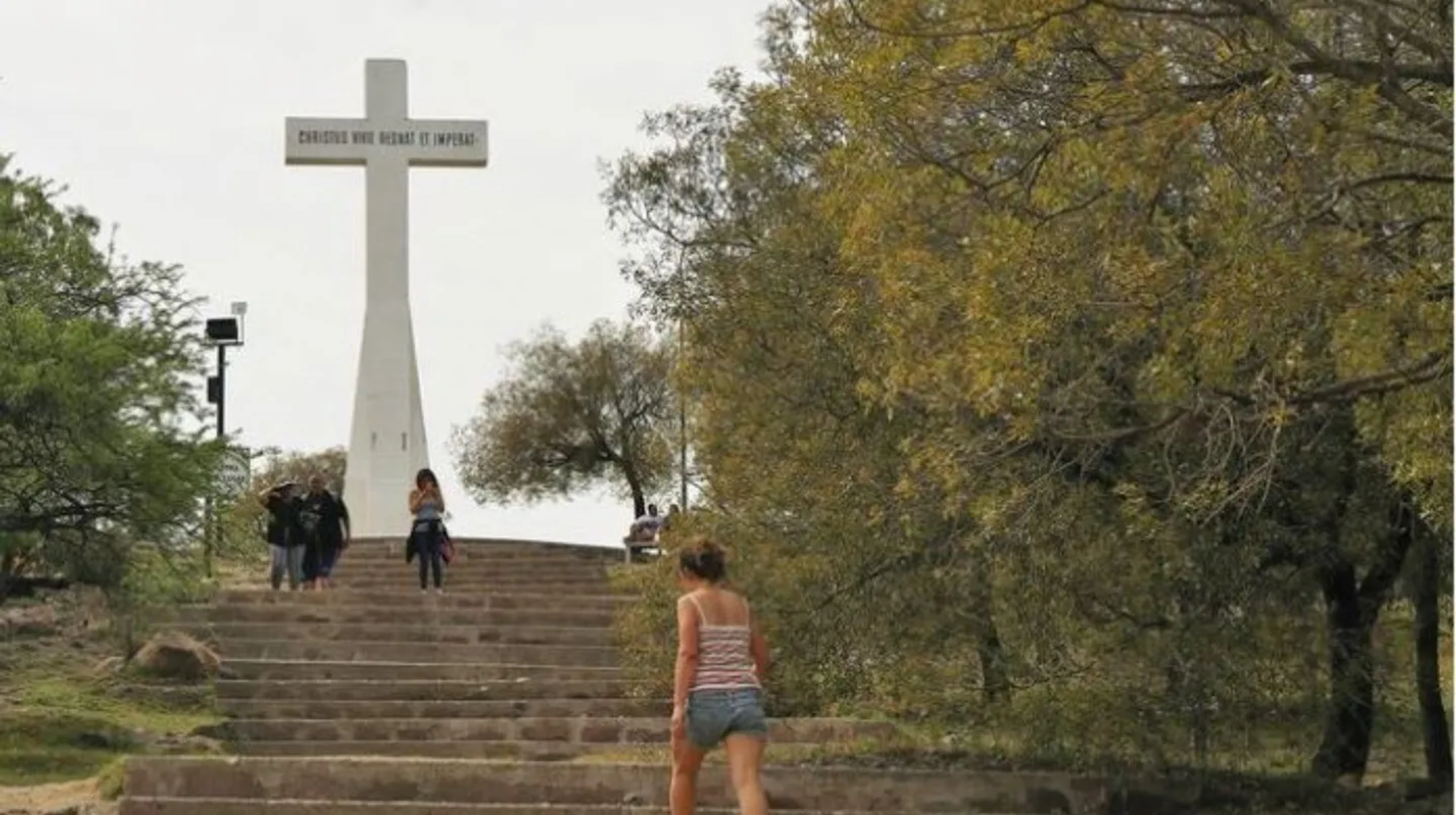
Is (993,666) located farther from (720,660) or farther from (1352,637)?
(720,660)

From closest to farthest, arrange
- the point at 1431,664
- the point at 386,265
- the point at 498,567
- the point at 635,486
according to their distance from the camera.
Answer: the point at 1431,664 → the point at 498,567 → the point at 386,265 → the point at 635,486

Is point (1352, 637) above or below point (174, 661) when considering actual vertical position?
below

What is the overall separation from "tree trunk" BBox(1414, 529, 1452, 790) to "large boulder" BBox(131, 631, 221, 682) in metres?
9.80

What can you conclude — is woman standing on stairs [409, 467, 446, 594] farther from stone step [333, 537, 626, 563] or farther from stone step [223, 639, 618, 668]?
stone step [333, 537, 626, 563]

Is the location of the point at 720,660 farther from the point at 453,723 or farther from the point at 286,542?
the point at 286,542

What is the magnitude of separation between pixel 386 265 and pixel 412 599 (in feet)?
56.0

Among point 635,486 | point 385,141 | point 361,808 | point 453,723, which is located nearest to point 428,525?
point 453,723

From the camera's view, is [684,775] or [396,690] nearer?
[684,775]

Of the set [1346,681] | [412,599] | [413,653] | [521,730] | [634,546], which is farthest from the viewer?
[634,546]

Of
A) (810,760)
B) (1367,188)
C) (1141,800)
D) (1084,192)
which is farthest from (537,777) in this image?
(1367,188)

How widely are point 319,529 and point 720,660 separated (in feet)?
49.5

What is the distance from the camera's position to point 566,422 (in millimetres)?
53875

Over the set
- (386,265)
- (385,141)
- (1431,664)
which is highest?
(385,141)

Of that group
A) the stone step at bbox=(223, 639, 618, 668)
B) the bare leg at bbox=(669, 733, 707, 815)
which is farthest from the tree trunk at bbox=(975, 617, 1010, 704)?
the stone step at bbox=(223, 639, 618, 668)
